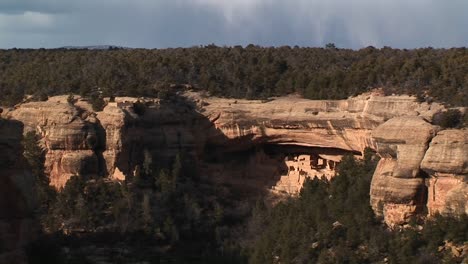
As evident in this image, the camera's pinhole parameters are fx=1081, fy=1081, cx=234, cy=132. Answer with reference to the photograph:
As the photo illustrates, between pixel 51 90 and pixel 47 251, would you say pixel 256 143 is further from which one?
pixel 47 251

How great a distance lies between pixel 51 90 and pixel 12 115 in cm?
264

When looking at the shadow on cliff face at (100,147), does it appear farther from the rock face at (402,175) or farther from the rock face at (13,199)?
the rock face at (13,199)

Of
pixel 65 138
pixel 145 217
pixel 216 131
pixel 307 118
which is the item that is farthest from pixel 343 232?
pixel 65 138

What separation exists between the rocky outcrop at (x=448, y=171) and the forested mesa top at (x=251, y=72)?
4740mm

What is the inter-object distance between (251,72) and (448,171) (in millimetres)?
15897

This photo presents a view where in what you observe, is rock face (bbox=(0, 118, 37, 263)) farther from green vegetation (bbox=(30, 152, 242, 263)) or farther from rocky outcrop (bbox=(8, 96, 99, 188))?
rocky outcrop (bbox=(8, 96, 99, 188))

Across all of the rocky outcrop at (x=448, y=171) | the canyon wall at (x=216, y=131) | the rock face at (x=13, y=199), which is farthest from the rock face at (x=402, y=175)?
the rock face at (x=13, y=199)

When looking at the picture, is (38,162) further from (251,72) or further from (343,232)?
A: (343,232)

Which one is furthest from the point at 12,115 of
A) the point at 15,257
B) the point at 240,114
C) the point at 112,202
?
the point at 15,257

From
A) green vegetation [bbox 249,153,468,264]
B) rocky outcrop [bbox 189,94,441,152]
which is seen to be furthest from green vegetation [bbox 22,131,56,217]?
green vegetation [bbox 249,153,468,264]

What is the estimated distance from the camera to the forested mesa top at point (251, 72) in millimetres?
41875

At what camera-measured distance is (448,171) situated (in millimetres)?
34531

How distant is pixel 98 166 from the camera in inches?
1731

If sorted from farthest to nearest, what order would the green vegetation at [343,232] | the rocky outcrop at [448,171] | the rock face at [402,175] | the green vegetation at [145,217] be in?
the green vegetation at [145,217] → the rock face at [402,175] → the rocky outcrop at [448,171] → the green vegetation at [343,232]
